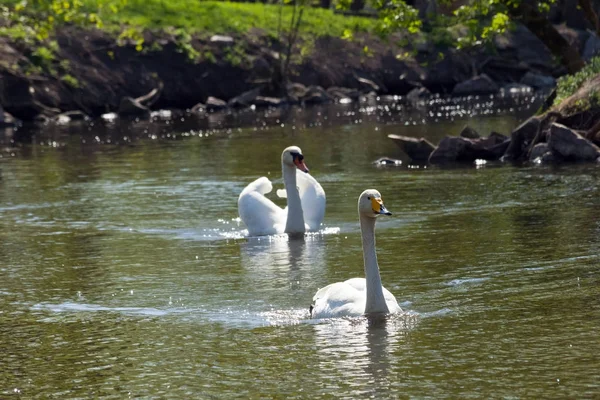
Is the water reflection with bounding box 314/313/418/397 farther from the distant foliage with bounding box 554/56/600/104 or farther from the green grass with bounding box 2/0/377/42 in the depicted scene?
the green grass with bounding box 2/0/377/42

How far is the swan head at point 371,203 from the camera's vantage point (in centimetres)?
1227

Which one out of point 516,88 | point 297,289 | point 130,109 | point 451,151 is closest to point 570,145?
point 451,151

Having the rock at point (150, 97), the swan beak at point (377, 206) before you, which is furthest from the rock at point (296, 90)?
the swan beak at point (377, 206)

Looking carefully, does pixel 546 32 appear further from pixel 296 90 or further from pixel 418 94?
pixel 418 94

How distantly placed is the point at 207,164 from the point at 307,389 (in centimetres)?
1949

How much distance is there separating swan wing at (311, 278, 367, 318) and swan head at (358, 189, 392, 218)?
0.72 meters

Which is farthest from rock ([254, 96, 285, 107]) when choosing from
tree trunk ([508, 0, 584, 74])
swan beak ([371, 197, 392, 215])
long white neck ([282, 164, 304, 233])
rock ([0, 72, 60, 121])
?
swan beak ([371, 197, 392, 215])

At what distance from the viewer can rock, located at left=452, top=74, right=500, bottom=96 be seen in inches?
2210

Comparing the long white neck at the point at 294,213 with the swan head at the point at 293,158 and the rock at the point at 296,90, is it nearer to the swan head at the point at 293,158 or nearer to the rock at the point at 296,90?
the swan head at the point at 293,158

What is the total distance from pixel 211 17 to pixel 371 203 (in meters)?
48.4

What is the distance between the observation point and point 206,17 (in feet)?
195

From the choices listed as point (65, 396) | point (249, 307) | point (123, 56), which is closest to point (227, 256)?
point (249, 307)

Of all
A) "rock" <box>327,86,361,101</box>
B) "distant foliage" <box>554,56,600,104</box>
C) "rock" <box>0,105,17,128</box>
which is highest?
"rock" <box>327,86,361,101</box>

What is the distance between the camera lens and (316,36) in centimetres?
6162
